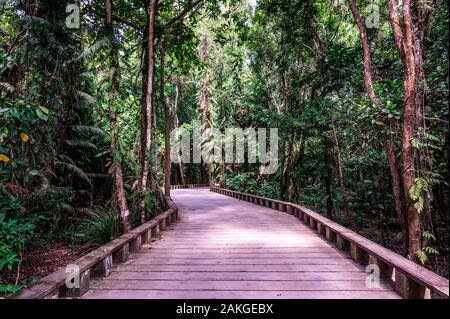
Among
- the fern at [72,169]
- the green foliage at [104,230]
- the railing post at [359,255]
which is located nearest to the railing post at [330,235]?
the railing post at [359,255]

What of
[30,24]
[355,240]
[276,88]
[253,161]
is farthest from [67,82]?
[253,161]

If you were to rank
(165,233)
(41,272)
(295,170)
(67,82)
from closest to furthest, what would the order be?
(41,272) < (165,233) < (67,82) < (295,170)

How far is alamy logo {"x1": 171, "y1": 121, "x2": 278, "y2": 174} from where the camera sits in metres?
23.6

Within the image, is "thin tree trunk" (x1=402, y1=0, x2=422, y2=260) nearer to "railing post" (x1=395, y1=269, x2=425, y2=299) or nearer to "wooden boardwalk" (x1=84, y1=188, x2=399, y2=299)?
"wooden boardwalk" (x1=84, y1=188, x2=399, y2=299)

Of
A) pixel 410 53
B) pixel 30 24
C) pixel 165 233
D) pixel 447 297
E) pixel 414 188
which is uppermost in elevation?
pixel 30 24

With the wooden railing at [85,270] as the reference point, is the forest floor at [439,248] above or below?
below

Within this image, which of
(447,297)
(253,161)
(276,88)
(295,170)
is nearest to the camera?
(447,297)

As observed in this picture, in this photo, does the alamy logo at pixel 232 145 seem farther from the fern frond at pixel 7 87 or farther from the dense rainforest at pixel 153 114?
→ the fern frond at pixel 7 87

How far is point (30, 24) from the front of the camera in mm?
6340

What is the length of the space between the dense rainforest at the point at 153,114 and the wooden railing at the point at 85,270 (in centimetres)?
90

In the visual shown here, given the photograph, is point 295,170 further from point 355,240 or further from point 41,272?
point 41,272

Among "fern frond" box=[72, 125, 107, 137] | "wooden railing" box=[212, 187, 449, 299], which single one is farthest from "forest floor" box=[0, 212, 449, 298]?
"fern frond" box=[72, 125, 107, 137]

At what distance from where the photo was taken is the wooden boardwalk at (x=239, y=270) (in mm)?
3537

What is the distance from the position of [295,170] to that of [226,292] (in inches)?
401
